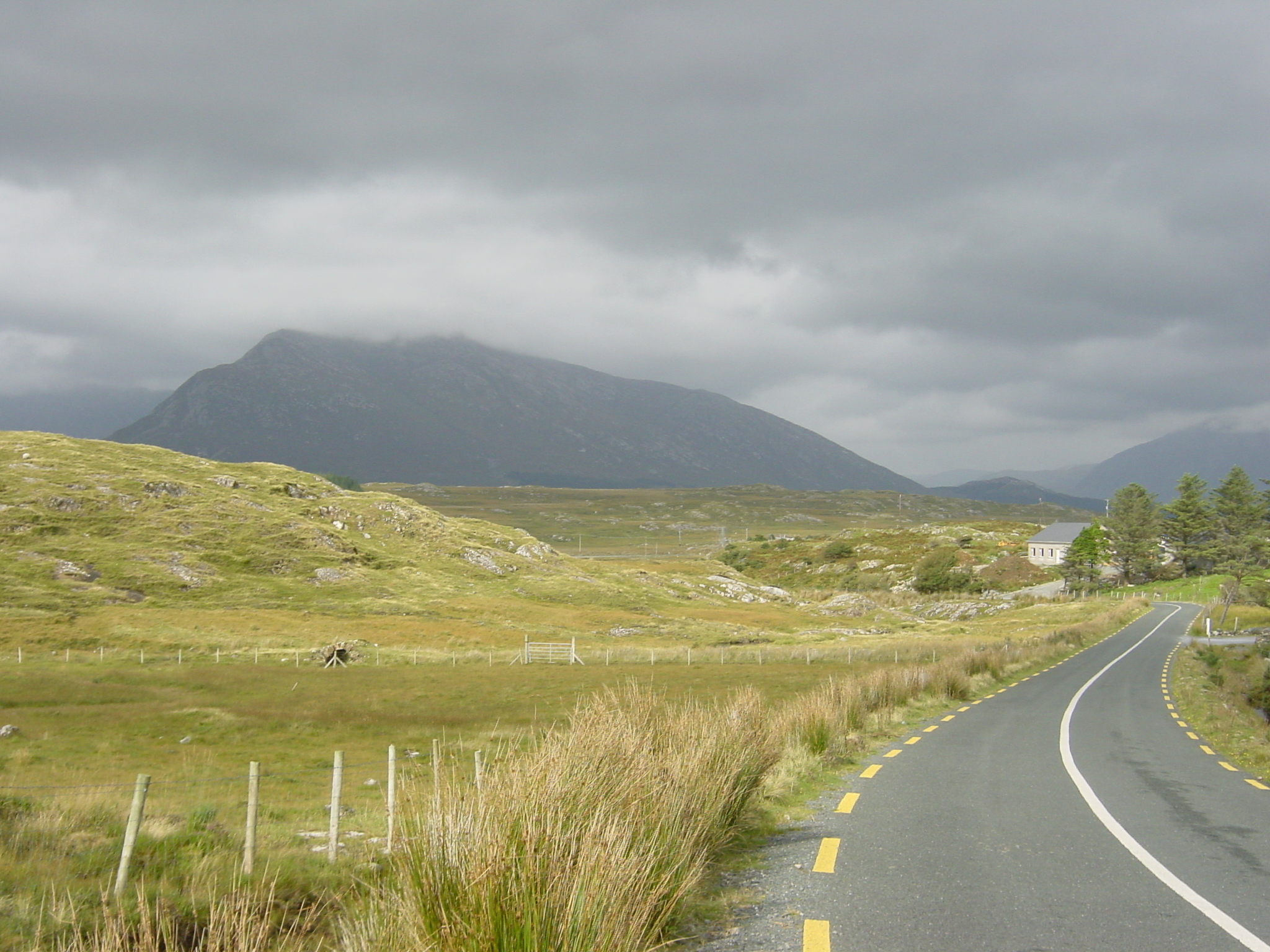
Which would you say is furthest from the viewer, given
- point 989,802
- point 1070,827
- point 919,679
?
point 919,679

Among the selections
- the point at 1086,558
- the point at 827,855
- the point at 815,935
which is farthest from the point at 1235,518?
the point at 815,935

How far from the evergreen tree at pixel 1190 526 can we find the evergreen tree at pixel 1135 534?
2.18 meters

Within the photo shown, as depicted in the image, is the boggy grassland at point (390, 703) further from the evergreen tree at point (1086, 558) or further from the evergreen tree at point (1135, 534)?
the evergreen tree at point (1135, 534)

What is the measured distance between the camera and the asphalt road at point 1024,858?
18.8 feet

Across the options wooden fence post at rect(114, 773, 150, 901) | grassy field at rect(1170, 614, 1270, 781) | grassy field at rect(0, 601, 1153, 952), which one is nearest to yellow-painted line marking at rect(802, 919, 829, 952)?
grassy field at rect(0, 601, 1153, 952)

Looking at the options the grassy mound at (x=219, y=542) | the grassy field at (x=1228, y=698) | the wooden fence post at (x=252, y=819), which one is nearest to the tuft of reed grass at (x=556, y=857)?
the wooden fence post at (x=252, y=819)

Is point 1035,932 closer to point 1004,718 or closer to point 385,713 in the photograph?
point 1004,718

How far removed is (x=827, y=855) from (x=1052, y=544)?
13704cm

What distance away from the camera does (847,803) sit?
9.95 meters

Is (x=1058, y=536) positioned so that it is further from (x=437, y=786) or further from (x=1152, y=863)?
(x=437, y=786)

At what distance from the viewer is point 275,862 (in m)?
7.94

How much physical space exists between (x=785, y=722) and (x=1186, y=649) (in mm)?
41731

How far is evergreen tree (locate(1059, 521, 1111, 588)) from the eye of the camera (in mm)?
106062

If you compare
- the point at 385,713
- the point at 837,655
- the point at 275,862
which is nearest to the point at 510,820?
the point at 275,862
